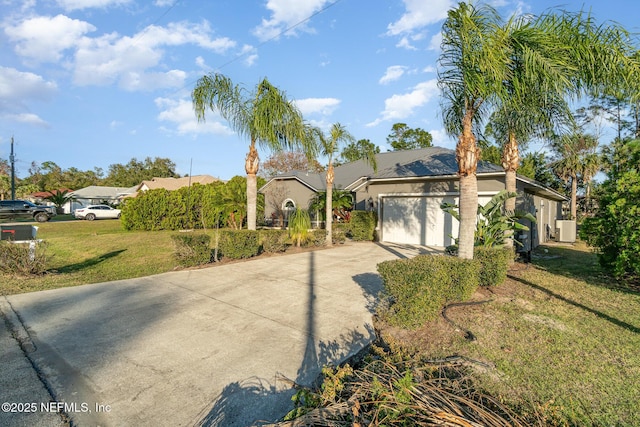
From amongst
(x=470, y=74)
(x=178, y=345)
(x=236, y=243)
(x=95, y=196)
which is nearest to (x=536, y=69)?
(x=470, y=74)

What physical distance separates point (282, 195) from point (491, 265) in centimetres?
1617

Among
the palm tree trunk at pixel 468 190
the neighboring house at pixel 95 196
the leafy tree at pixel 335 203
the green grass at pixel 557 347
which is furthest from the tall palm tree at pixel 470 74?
the neighboring house at pixel 95 196

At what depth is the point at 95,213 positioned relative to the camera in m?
31.1

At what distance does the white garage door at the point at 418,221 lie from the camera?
1344 cm

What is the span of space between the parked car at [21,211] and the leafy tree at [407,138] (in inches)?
1408

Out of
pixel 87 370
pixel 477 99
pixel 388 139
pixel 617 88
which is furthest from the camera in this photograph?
pixel 388 139

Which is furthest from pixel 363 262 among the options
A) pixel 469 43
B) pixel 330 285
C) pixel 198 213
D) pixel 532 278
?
pixel 198 213

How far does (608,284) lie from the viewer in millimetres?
7371

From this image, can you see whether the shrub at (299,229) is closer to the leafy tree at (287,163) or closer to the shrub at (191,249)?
the shrub at (191,249)

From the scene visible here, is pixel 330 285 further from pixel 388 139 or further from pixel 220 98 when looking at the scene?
pixel 388 139

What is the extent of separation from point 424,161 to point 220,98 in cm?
1011

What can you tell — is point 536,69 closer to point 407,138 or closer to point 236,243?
point 236,243

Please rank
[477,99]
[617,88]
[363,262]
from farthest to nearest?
[363,262] < [477,99] < [617,88]

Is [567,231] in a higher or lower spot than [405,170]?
lower
